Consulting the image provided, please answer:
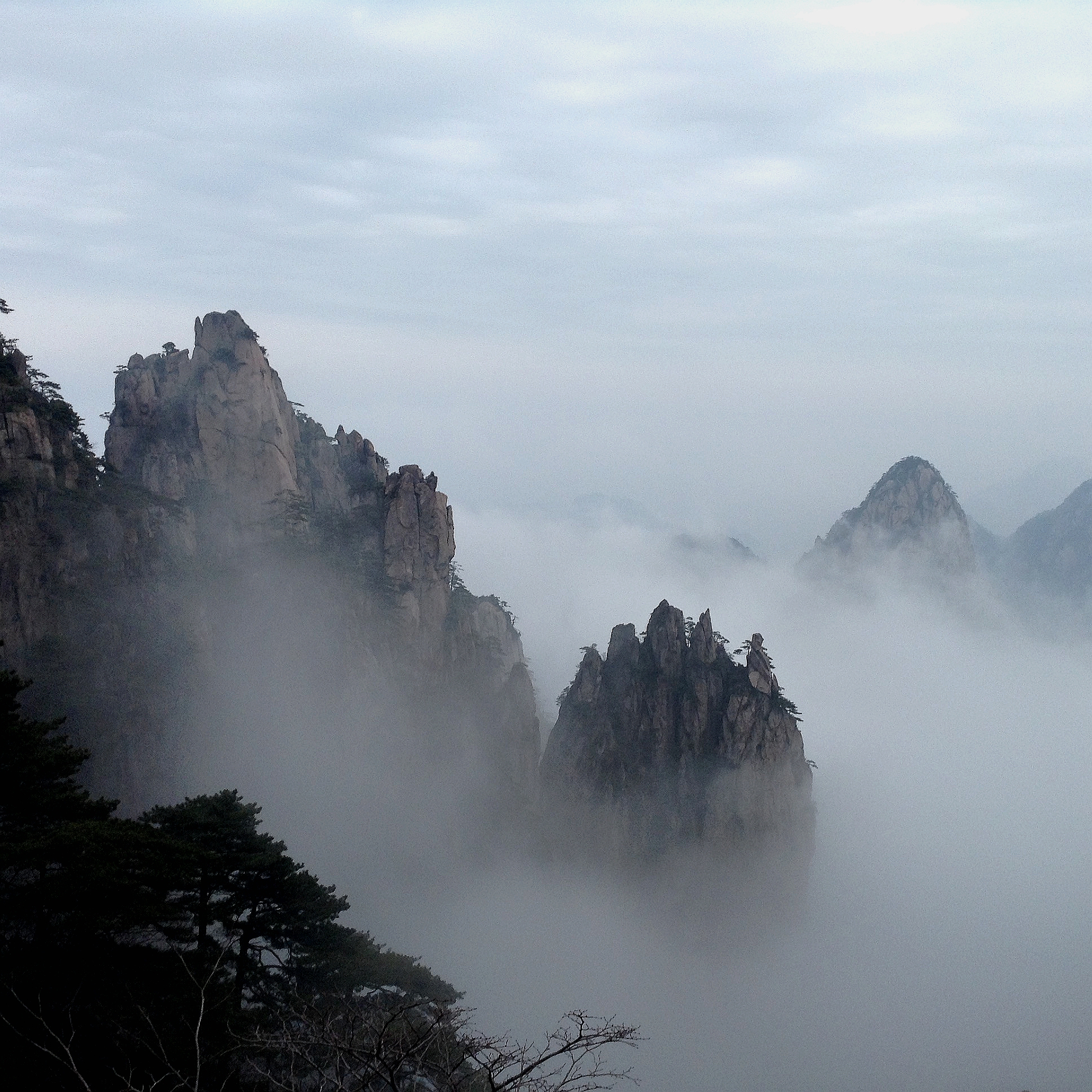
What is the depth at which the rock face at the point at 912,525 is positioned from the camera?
110375mm

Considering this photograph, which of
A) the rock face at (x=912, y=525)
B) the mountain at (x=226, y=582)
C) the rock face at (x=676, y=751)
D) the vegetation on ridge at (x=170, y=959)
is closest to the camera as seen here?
the vegetation on ridge at (x=170, y=959)

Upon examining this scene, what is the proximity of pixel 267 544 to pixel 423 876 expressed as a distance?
19000 mm

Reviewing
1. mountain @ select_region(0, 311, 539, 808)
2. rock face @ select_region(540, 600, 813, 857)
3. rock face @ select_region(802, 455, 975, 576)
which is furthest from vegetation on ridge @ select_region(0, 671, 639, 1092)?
rock face @ select_region(802, 455, 975, 576)

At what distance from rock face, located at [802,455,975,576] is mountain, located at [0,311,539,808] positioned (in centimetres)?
6640

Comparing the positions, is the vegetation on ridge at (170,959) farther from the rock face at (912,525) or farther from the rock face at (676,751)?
the rock face at (912,525)

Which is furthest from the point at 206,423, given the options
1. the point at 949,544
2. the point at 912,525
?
the point at 949,544

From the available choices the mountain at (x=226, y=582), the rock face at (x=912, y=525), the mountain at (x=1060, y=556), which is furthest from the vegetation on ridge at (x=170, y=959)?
the mountain at (x=1060, y=556)

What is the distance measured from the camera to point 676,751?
179 ft

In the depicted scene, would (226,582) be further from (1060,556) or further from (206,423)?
(1060,556)

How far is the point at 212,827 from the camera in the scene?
846 inches

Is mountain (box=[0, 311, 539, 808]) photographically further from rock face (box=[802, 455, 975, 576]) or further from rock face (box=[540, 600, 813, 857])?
rock face (box=[802, 455, 975, 576])

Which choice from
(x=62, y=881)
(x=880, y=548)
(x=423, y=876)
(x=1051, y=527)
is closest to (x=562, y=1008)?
(x=423, y=876)

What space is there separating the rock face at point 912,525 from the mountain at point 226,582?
66.4 meters

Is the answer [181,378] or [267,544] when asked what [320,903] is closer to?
[267,544]
